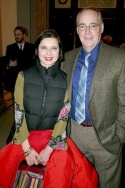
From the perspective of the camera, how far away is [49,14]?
20.6 ft

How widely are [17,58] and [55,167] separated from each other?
1998 millimetres

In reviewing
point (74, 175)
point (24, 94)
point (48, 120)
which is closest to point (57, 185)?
point (74, 175)

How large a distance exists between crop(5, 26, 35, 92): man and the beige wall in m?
2.05

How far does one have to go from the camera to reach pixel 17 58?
298 cm

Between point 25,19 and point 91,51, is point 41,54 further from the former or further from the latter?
point 25,19

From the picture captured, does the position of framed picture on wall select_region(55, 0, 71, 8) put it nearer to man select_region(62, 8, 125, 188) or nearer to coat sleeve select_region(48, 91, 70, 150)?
man select_region(62, 8, 125, 188)

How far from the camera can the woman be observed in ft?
4.41

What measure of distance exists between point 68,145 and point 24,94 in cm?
43

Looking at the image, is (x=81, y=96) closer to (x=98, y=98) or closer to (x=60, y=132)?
(x=98, y=98)

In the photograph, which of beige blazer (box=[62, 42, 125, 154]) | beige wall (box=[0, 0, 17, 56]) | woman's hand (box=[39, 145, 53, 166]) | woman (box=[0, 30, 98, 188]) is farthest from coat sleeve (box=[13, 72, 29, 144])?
beige wall (box=[0, 0, 17, 56])

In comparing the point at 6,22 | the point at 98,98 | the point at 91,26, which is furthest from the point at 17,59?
the point at 6,22

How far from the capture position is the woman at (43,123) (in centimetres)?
134

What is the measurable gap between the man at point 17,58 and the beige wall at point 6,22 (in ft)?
6.72

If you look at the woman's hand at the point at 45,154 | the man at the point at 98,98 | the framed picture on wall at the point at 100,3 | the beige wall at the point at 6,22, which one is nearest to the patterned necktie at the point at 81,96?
the man at the point at 98,98
